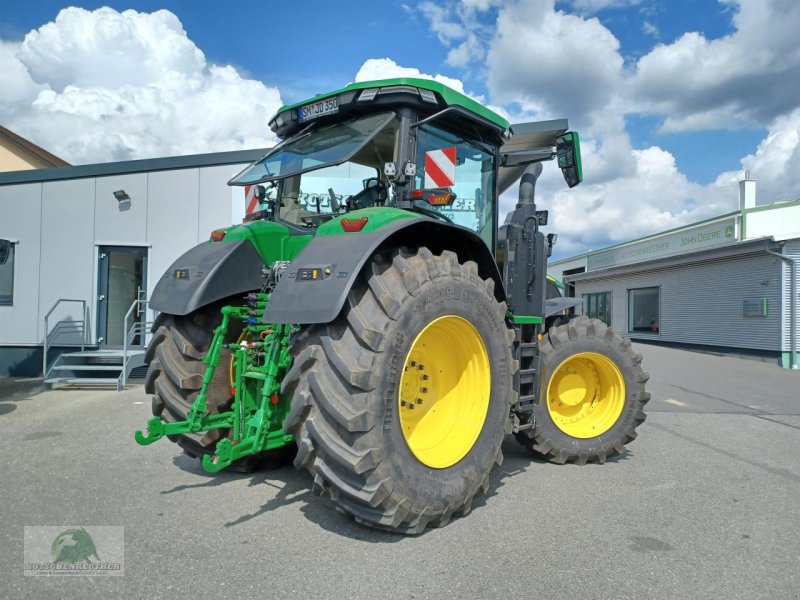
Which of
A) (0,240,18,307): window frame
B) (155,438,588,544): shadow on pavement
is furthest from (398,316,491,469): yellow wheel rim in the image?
(0,240,18,307): window frame

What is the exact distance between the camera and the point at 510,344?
12.5ft

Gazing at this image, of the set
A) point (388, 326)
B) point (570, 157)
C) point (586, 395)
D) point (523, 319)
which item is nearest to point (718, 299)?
point (586, 395)

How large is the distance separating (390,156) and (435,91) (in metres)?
0.52

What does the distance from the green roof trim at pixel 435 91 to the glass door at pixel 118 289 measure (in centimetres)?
784

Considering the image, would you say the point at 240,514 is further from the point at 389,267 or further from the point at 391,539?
the point at 389,267

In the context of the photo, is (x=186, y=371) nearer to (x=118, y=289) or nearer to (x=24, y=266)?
(x=118, y=289)

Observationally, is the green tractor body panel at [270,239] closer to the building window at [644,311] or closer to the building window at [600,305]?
the building window at [644,311]

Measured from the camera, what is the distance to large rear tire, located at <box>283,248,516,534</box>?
9.50 ft

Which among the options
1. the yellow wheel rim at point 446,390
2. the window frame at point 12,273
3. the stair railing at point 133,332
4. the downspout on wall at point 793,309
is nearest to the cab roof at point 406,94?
the yellow wheel rim at point 446,390

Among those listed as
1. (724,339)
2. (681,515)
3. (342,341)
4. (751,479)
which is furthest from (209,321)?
(724,339)

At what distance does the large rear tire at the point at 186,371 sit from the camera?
3.85 m

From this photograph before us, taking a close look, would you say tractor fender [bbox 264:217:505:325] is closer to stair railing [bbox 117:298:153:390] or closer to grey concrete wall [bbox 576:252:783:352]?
stair railing [bbox 117:298:153:390]

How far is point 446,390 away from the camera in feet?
12.5

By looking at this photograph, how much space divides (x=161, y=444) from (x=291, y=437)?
2782 mm
